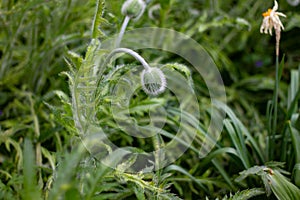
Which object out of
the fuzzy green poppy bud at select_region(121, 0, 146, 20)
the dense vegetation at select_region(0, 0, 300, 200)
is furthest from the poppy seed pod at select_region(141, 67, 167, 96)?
the fuzzy green poppy bud at select_region(121, 0, 146, 20)

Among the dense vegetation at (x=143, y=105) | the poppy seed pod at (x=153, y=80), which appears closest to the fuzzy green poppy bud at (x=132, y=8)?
the dense vegetation at (x=143, y=105)

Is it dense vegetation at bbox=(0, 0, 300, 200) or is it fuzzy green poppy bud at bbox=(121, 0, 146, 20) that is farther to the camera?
fuzzy green poppy bud at bbox=(121, 0, 146, 20)

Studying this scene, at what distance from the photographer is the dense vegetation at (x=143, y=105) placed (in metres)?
1.00

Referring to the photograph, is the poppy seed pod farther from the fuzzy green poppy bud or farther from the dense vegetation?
the fuzzy green poppy bud

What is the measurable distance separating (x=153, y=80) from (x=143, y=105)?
26 centimetres

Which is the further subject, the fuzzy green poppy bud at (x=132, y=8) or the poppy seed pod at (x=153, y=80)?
the fuzzy green poppy bud at (x=132, y=8)

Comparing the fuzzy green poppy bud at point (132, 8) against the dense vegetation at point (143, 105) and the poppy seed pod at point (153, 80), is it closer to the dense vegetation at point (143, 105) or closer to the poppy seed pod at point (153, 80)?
the dense vegetation at point (143, 105)

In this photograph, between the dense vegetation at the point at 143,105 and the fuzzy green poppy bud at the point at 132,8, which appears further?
the fuzzy green poppy bud at the point at 132,8

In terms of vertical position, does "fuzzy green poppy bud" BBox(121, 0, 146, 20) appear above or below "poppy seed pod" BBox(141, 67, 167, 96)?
above

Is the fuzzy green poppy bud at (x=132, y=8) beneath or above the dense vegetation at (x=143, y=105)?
above

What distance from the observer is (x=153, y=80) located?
0.99m

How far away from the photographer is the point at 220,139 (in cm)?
137

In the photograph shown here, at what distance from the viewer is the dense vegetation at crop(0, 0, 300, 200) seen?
100 centimetres

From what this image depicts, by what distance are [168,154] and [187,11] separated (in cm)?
82
